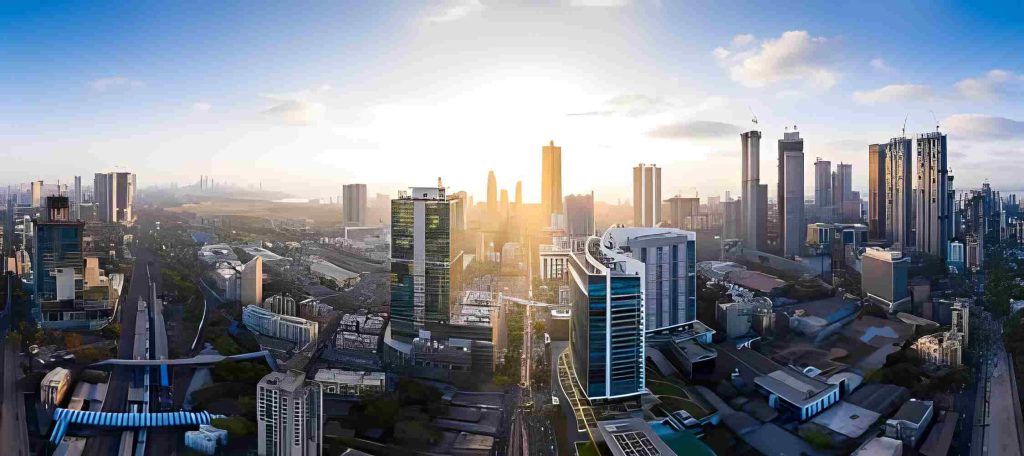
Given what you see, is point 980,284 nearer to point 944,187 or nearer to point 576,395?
point 944,187

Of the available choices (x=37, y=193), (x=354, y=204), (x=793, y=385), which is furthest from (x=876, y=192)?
(x=37, y=193)

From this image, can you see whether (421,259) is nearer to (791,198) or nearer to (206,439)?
(206,439)

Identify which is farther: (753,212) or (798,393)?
(753,212)

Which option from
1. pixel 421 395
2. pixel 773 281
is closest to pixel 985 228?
pixel 773 281

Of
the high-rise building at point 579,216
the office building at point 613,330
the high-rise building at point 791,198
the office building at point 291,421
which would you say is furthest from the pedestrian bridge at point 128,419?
the high-rise building at point 791,198

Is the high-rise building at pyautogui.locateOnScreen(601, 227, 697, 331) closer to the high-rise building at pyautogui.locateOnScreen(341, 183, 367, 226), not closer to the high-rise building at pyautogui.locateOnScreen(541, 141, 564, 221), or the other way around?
the high-rise building at pyautogui.locateOnScreen(541, 141, 564, 221)

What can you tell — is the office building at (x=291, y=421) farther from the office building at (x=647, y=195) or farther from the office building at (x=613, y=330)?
the office building at (x=647, y=195)

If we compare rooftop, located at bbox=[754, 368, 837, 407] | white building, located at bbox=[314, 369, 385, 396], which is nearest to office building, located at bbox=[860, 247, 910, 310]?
rooftop, located at bbox=[754, 368, 837, 407]
